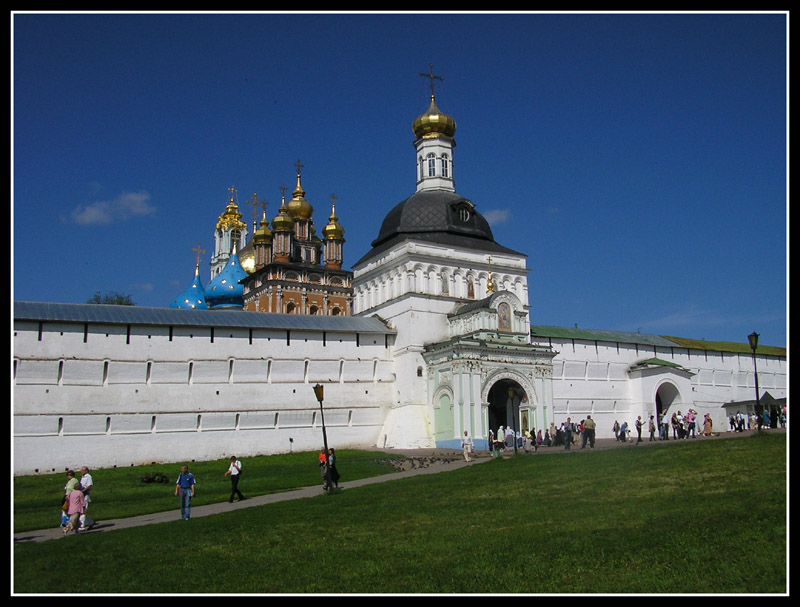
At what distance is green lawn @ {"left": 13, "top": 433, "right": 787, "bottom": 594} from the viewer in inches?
352

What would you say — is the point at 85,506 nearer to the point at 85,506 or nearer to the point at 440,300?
the point at 85,506

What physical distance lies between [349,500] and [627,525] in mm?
6805

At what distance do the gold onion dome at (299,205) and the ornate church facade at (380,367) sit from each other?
1431 centimetres

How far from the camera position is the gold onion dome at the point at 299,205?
176 ft

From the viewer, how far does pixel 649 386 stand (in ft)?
129

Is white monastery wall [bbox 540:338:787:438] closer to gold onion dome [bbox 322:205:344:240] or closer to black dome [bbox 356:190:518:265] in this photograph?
black dome [bbox 356:190:518:265]

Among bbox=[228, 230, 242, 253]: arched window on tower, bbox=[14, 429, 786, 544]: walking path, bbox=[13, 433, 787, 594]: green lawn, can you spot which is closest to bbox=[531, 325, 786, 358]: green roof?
bbox=[14, 429, 786, 544]: walking path

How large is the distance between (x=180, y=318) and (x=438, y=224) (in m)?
12.7

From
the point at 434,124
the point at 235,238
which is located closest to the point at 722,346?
the point at 434,124

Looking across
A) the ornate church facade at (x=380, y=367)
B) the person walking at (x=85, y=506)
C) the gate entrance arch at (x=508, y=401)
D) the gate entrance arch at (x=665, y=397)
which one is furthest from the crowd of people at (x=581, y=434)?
the person walking at (x=85, y=506)

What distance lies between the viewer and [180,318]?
30.8 meters

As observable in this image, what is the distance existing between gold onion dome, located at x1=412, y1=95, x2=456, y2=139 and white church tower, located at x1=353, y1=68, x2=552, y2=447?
0.05 meters
